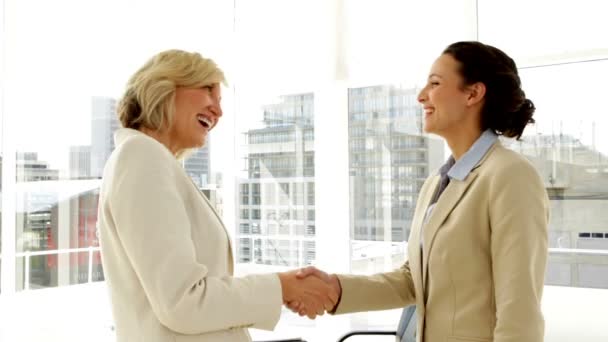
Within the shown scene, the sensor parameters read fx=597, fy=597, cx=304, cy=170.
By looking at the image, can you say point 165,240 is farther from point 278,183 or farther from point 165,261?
point 278,183

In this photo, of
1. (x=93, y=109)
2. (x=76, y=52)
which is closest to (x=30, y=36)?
(x=76, y=52)

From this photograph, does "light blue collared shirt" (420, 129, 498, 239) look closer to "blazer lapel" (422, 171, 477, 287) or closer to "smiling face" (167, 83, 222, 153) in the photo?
"blazer lapel" (422, 171, 477, 287)

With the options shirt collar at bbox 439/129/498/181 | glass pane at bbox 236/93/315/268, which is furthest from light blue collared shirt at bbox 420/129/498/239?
glass pane at bbox 236/93/315/268

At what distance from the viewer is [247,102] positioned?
5.32 m

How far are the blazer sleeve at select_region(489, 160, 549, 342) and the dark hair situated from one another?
0.26m

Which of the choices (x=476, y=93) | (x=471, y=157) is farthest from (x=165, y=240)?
(x=476, y=93)

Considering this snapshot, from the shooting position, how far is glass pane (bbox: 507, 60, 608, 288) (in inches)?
141

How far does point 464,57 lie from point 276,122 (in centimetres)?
343

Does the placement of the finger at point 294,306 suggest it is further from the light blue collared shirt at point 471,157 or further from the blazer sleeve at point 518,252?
the blazer sleeve at point 518,252

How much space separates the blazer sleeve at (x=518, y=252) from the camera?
145 centimetres

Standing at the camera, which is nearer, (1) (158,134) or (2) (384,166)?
(1) (158,134)

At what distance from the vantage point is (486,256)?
1.58m

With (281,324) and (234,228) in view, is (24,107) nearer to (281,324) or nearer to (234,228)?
(234,228)

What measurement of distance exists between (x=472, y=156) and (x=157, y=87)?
906 mm
